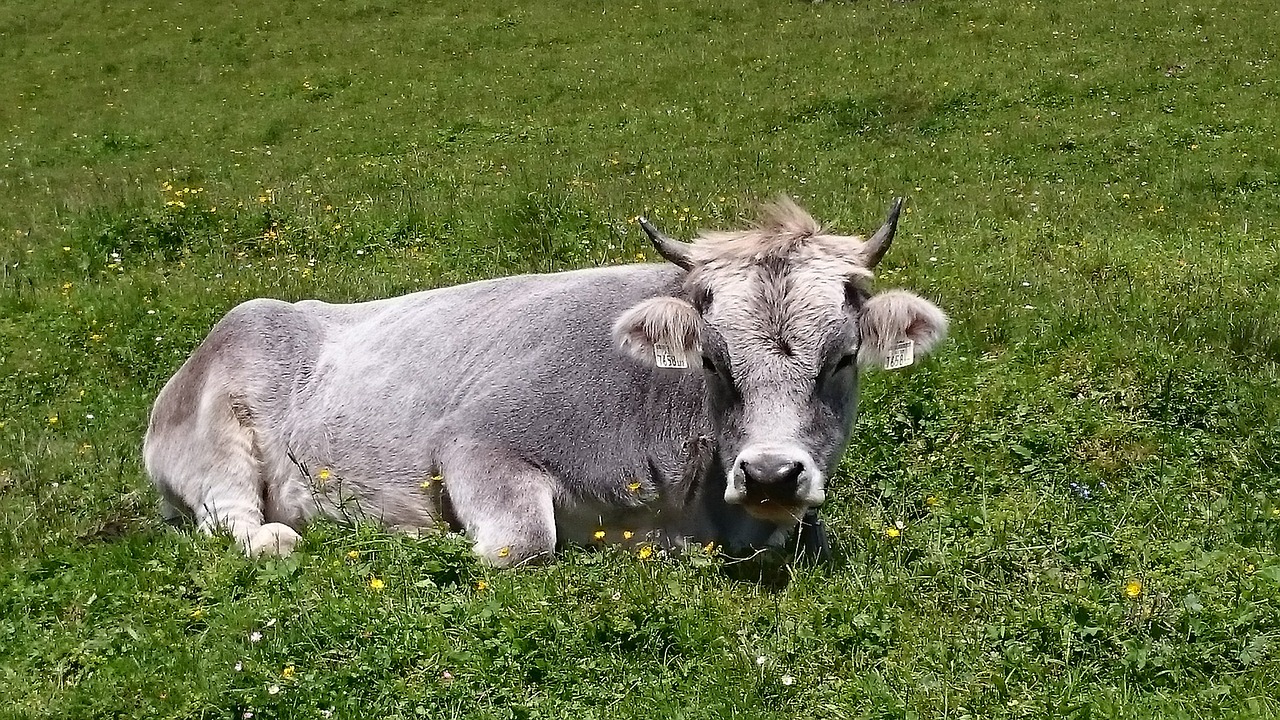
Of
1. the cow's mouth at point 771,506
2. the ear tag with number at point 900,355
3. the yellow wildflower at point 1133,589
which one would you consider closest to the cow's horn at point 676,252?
the ear tag with number at point 900,355

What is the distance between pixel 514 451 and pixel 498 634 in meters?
1.80

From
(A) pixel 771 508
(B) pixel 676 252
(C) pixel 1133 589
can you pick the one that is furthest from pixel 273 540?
(C) pixel 1133 589

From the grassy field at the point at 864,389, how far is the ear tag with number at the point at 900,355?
940mm

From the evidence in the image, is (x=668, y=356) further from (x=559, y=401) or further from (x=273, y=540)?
(x=273, y=540)

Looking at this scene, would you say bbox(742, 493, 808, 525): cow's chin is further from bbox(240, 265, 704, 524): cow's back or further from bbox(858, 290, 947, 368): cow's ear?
bbox(240, 265, 704, 524): cow's back

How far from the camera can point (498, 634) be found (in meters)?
4.99

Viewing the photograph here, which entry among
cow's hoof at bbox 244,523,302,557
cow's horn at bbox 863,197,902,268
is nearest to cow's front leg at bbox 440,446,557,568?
cow's hoof at bbox 244,523,302,557

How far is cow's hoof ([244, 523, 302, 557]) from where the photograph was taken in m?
6.60

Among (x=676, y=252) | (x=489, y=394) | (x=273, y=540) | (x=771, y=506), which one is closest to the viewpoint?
(x=771, y=506)

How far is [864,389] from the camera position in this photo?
26.2 feet

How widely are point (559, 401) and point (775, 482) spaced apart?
2022 mm

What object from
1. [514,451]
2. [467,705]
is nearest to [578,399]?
[514,451]

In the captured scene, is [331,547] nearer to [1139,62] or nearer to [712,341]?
[712,341]

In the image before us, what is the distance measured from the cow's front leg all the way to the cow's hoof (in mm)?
970
